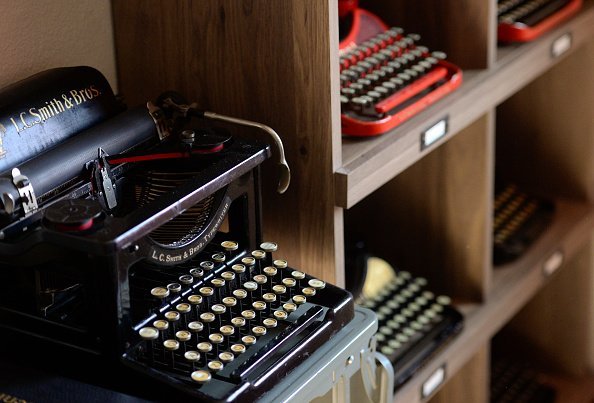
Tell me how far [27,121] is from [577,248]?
5.78ft

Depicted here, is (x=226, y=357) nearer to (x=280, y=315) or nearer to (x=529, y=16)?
(x=280, y=315)

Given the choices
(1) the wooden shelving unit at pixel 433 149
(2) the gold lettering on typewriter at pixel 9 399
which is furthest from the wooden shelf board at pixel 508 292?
(2) the gold lettering on typewriter at pixel 9 399

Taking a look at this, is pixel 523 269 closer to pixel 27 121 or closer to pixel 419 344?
pixel 419 344

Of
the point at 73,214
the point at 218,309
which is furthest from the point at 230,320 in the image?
the point at 73,214

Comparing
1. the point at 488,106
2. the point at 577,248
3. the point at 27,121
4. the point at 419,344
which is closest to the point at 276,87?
the point at 27,121

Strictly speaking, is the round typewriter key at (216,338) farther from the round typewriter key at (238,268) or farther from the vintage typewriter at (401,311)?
the vintage typewriter at (401,311)

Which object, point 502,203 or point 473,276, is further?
point 502,203

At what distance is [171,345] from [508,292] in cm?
124

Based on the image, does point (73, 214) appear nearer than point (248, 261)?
Yes

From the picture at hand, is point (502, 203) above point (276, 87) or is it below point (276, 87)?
below

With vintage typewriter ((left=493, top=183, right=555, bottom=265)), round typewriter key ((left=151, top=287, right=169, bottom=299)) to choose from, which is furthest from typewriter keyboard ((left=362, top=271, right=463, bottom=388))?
round typewriter key ((left=151, top=287, right=169, bottom=299))

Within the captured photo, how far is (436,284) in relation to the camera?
254cm

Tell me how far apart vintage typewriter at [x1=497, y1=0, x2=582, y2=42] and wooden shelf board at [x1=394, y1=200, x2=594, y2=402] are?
23.6 inches

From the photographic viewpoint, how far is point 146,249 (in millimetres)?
1511
